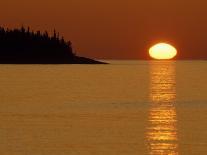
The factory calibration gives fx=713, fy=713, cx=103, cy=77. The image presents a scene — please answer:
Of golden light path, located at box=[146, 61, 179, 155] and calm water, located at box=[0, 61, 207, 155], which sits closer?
golden light path, located at box=[146, 61, 179, 155]

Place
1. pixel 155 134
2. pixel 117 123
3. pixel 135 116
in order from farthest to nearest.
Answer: pixel 135 116 → pixel 117 123 → pixel 155 134

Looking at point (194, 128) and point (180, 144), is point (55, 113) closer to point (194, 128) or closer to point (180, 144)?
point (194, 128)

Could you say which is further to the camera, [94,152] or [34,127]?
[34,127]

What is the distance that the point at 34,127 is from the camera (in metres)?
50.1

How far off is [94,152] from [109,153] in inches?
37.1

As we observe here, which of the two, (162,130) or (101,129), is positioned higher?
(101,129)

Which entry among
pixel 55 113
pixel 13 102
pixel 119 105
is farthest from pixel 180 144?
pixel 13 102

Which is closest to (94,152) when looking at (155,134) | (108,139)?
(108,139)

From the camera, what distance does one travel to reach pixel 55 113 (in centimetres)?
6425

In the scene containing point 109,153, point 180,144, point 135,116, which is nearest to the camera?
point 109,153

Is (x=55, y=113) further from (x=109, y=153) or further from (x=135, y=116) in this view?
(x=109, y=153)

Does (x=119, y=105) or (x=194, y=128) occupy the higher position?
(x=119, y=105)

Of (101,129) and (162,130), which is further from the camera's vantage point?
(101,129)

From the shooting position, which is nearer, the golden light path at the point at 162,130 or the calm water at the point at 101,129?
the golden light path at the point at 162,130
